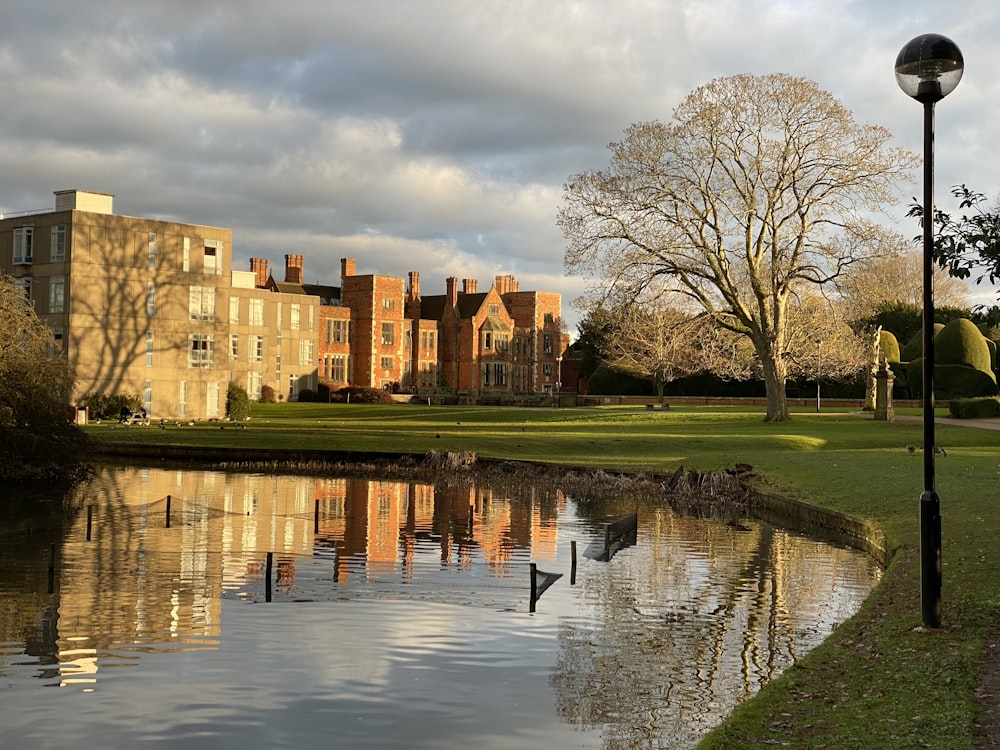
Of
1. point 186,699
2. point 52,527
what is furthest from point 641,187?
point 186,699

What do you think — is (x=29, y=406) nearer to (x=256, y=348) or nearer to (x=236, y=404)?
(x=236, y=404)

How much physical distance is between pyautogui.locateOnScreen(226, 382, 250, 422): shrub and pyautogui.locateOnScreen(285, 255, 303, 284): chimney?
126ft

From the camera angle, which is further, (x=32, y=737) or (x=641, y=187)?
(x=641, y=187)

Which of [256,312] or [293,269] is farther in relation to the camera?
[293,269]

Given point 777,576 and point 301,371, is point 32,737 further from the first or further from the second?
point 301,371

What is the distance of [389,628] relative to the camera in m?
13.6

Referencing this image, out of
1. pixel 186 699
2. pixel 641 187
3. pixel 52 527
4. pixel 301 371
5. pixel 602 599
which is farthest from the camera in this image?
pixel 301 371

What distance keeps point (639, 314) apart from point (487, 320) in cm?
5497

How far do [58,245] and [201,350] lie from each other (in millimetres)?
9471

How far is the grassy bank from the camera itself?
818 centimetres

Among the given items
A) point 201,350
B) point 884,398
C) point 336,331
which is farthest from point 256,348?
point 884,398

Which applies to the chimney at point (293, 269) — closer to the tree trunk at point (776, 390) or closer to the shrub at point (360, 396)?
the shrub at point (360, 396)

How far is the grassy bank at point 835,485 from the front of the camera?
8180mm

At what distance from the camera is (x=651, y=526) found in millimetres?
24156
